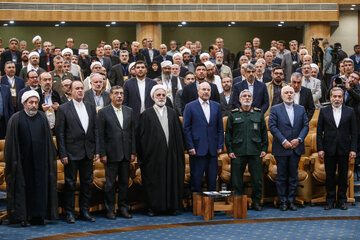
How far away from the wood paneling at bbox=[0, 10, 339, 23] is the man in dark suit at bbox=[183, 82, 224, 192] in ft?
32.6

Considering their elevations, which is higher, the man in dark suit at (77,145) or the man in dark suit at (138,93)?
the man in dark suit at (138,93)

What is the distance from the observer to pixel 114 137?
787 centimetres

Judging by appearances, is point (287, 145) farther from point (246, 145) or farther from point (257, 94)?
point (257, 94)

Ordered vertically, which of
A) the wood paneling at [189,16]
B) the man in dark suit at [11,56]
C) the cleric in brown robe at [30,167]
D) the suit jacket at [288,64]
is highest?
the wood paneling at [189,16]

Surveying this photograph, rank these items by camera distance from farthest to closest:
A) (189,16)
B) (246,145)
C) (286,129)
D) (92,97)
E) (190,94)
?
(189,16)
(190,94)
(92,97)
(286,129)
(246,145)

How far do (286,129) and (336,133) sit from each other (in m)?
0.60

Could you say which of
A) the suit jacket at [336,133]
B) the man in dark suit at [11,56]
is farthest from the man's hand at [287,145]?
the man in dark suit at [11,56]

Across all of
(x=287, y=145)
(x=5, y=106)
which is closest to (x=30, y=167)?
(x=5, y=106)

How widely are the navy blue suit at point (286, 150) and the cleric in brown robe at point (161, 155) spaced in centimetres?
115

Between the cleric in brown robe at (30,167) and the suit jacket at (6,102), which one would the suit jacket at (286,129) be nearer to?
the cleric in brown robe at (30,167)

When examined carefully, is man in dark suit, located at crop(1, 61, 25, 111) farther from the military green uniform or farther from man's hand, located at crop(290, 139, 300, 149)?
man's hand, located at crop(290, 139, 300, 149)

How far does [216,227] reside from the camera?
23.8 ft

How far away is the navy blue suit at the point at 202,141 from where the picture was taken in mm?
8203

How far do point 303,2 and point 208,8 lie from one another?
2.48 meters
